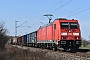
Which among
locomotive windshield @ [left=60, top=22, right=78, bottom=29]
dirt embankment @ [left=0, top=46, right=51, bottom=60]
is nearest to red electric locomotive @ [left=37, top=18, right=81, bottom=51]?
locomotive windshield @ [left=60, top=22, right=78, bottom=29]

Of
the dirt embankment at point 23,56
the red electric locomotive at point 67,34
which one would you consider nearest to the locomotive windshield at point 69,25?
the red electric locomotive at point 67,34

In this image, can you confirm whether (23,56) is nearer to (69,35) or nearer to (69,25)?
(69,35)

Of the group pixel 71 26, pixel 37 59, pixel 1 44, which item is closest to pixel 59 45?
pixel 71 26

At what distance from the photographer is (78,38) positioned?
93.8ft

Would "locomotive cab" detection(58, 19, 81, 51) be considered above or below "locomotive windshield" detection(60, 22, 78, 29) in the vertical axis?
below

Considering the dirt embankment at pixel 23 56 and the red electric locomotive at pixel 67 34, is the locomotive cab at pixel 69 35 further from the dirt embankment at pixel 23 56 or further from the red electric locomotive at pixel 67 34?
the dirt embankment at pixel 23 56

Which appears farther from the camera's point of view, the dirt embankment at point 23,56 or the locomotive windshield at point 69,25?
the locomotive windshield at point 69,25

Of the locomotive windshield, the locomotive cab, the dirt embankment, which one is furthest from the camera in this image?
the locomotive windshield

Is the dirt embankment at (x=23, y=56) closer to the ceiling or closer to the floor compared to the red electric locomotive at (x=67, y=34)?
closer to the floor

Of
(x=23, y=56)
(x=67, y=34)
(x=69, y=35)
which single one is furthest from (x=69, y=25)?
(x=23, y=56)

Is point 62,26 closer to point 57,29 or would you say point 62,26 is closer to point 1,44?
point 57,29

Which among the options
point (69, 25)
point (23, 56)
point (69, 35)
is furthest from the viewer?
point (69, 25)

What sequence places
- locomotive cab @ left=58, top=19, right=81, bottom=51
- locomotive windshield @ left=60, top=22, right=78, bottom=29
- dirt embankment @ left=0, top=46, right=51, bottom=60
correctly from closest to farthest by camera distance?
dirt embankment @ left=0, top=46, right=51, bottom=60 → locomotive cab @ left=58, top=19, right=81, bottom=51 → locomotive windshield @ left=60, top=22, right=78, bottom=29

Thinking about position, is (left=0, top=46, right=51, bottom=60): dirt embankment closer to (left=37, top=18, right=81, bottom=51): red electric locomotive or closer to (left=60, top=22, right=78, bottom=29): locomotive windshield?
(left=37, top=18, right=81, bottom=51): red electric locomotive
